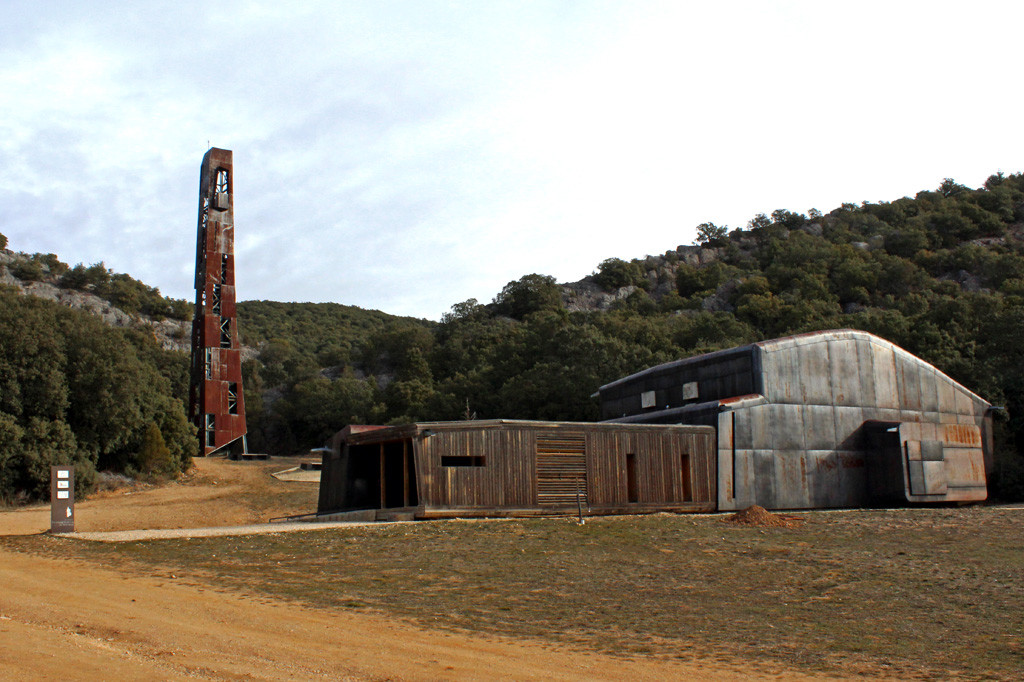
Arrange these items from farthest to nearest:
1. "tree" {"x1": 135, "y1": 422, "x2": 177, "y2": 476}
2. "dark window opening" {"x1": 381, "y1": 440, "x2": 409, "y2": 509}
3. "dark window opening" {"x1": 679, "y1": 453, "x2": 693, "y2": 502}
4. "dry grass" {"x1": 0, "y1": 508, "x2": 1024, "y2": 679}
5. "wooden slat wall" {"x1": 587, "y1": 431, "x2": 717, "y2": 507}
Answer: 1. "tree" {"x1": 135, "y1": 422, "x2": 177, "y2": 476}
2. "dark window opening" {"x1": 381, "y1": 440, "x2": 409, "y2": 509}
3. "dark window opening" {"x1": 679, "y1": 453, "x2": 693, "y2": 502}
4. "wooden slat wall" {"x1": 587, "y1": 431, "x2": 717, "y2": 507}
5. "dry grass" {"x1": 0, "y1": 508, "x2": 1024, "y2": 679}

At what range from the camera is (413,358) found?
8175cm

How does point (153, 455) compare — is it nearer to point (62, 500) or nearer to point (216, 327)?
point (216, 327)

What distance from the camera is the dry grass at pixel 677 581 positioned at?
10859mm

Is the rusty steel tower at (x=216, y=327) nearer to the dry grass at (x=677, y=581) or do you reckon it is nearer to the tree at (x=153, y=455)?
the tree at (x=153, y=455)

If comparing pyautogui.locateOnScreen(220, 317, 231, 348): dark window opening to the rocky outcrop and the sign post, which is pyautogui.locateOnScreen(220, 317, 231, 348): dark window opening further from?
the sign post

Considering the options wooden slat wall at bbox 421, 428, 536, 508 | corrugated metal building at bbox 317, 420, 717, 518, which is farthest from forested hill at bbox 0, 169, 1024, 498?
wooden slat wall at bbox 421, 428, 536, 508

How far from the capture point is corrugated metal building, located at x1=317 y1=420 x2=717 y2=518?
2336 cm

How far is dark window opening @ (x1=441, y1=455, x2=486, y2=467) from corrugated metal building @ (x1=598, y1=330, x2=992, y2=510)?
28.6 ft

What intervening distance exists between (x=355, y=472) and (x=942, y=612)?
19.7 meters

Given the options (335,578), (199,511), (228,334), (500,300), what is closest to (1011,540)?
(335,578)

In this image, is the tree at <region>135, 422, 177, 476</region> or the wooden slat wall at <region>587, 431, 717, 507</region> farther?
the tree at <region>135, 422, 177, 476</region>

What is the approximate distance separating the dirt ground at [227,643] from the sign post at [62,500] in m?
6.10

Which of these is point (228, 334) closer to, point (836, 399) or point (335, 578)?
point (836, 399)

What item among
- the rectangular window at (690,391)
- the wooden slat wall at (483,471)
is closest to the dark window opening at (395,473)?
the wooden slat wall at (483,471)
